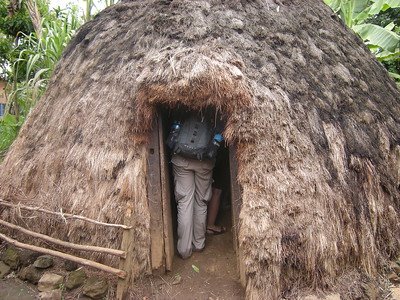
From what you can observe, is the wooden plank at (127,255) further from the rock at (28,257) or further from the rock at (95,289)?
the rock at (28,257)

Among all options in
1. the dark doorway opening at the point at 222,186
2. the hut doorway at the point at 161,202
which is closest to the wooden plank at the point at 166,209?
the hut doorway at the point at 161,202

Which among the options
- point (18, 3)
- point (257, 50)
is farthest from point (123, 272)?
point (18, 3)

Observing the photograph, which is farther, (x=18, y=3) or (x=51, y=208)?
(x=18, y=3)

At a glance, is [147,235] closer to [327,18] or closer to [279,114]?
[279,114]

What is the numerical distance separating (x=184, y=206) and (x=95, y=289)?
49.0 inches

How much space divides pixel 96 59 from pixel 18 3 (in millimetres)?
6376

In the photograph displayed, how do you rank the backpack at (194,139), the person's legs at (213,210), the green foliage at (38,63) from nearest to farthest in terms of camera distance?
1. the backpack at (194,139)
2. the person's legs at (213,210)
3. the green foliage at (38,63)

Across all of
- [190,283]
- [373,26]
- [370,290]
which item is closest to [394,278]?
[370,290]

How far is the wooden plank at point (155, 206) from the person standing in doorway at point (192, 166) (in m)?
0.24

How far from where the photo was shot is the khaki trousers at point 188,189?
3963mm

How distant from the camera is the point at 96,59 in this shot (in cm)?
450

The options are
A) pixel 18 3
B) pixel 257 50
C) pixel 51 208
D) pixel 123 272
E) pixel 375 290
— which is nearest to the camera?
pixel 123 272

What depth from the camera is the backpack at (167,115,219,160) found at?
382cm

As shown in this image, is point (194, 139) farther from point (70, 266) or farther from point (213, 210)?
point (70, 266)
